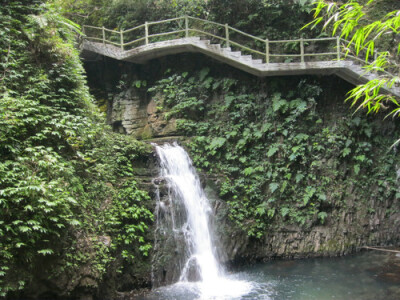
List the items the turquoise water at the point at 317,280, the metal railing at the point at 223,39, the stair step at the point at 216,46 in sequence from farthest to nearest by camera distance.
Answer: the metal railing at the point at 223,39, the stair step at the point at 216,46, the turquoise water at the point at 317,280

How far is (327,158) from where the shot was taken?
35.6 feet

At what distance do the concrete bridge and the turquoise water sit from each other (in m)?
5.34

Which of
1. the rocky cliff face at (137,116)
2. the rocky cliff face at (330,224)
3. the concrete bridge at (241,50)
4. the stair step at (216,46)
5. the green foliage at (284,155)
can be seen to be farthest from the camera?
the rocky cliff face at (137,116)

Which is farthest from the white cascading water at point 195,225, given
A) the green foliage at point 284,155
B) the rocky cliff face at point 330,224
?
the green foliage at point 284,155

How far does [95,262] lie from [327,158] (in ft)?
25.9

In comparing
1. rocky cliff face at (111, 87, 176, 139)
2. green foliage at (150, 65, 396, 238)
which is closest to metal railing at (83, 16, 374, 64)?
green foliage at (150, 65, 396, 238)

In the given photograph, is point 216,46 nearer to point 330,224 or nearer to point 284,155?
point 284,155

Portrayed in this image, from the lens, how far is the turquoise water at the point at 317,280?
7.27 metres

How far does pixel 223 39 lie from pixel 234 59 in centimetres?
81

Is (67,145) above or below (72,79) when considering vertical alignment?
below

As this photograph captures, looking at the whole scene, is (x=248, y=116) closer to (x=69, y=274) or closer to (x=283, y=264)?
(x=283, y=264)

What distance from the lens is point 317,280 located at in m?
8.20

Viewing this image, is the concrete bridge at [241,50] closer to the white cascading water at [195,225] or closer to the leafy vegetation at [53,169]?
the white cascading water at [195,225]

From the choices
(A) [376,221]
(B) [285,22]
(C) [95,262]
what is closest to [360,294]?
(A) [376,221]
